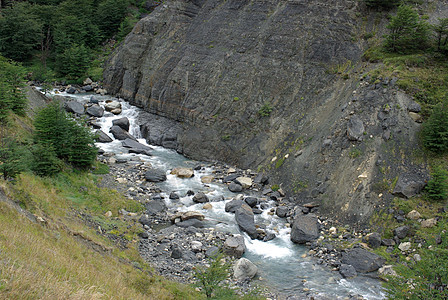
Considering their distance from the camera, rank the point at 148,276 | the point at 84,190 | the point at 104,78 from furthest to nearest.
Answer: the point at 104,78 < the point at 84,190 < the point at 148,276

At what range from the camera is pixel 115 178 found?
22.2 meters

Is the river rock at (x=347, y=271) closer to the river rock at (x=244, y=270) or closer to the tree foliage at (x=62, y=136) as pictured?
the river rock at (x=244, y=270)

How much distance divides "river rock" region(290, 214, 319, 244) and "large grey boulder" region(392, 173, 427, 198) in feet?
14.5

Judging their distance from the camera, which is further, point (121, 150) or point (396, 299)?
point (121, 150)

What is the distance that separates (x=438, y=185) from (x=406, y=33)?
11.6 meters

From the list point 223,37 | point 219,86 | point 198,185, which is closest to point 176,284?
point 198,185

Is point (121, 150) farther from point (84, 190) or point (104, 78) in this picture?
point (104, 78)

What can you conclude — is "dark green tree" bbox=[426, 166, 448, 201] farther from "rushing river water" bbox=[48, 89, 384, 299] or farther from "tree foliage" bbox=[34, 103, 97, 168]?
"tree foliage" bbox=[34, 103, 97, 168]

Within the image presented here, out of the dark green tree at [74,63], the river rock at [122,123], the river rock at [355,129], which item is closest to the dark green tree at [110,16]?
the dark green tree at [74,63]

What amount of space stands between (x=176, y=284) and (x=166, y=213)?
6.63 meters

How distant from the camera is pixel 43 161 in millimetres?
18188

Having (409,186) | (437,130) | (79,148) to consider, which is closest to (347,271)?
(409,186)

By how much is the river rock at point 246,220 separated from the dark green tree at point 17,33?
135 ft

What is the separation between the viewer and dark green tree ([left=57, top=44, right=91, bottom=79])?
138 ft
